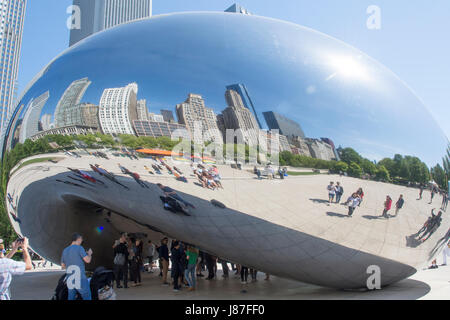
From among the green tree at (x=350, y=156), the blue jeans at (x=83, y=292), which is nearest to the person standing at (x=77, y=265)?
the blue jeans at (x=83, y=292)

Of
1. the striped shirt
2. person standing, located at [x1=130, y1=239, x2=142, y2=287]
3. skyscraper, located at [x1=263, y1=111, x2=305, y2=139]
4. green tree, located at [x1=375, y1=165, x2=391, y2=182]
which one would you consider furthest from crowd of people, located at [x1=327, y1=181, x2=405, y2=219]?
person standing, located at [x1=130, y1=239, x2=142, y2=287]

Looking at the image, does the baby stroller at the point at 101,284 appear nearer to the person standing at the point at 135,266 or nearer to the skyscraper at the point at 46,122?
the skyscraper at the point at 46,122

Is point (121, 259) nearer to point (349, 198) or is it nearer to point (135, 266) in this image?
point (135, 266)

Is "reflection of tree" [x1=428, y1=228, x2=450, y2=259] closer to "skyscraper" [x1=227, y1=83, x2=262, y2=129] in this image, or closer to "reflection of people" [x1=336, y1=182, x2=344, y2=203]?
"reflection of people" [x1=336, y1=182, x2=344, y2=203]

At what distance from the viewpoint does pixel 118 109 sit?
436 cm

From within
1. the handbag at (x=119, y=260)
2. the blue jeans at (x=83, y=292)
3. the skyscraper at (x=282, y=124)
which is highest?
the skyscraper at (x=282, y=124)

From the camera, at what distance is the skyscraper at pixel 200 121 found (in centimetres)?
414

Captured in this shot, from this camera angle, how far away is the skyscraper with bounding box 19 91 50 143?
502 cm

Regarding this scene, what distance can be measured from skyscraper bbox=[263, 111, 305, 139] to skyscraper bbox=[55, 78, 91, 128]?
2.55m

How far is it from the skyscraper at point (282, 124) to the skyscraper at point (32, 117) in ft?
11.1

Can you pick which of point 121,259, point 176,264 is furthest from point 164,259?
point 176,264

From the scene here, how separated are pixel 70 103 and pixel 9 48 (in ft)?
485

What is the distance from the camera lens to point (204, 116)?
4.14m
